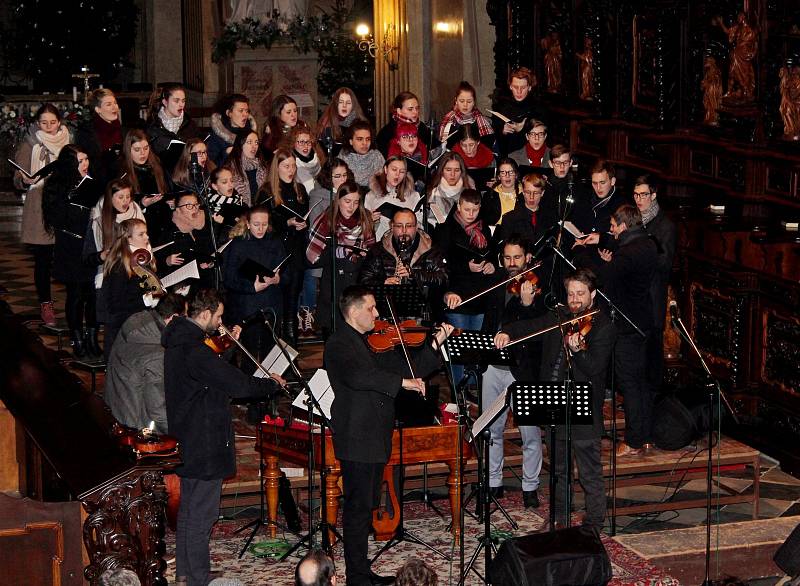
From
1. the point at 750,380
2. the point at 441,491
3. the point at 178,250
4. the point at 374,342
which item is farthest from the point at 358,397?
the point at 750,380

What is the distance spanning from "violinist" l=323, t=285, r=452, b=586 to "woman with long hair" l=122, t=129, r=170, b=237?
11.3 feet

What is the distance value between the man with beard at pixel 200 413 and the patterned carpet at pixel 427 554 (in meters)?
0.54

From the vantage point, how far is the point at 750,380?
10.2 meters

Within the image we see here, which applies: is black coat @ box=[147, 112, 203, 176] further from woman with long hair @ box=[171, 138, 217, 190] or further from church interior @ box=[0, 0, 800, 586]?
woman with long hair @ box=[171, 138, 217, 190]

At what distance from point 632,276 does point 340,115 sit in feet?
10.8

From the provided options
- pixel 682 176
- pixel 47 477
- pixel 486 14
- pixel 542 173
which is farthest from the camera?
pixel 486 14

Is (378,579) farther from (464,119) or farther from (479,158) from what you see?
(464,119)

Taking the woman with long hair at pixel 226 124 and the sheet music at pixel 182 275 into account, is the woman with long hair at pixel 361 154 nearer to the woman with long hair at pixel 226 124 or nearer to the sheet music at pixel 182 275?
the woman with long hair at pixel 226 124

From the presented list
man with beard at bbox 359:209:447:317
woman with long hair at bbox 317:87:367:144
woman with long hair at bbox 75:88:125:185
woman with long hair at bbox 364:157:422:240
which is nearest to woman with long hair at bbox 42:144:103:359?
woman with long hair at bbox 75:88:125:185

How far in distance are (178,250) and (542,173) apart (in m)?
2.72

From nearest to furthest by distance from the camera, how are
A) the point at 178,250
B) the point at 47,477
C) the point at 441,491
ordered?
the point at 47,477, the point at 441,491, the point at 178,250

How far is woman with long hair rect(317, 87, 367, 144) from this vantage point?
11.8m

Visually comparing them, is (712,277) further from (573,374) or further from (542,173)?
(573,374)

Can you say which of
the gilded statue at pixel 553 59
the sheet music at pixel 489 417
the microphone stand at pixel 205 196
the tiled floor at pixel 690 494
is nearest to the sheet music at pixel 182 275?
the microphone stand at pixel 205 196
